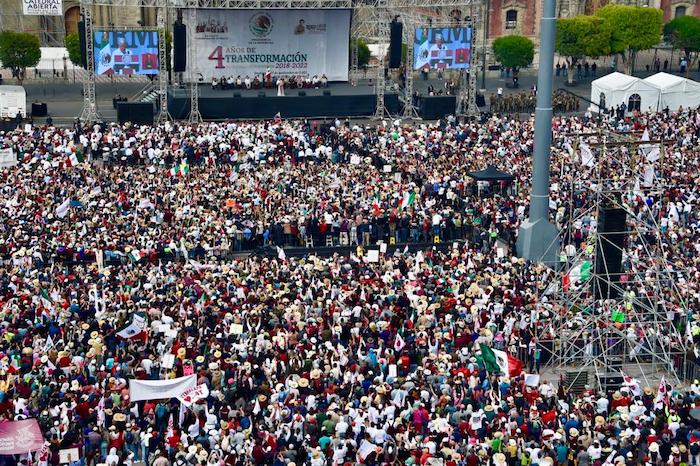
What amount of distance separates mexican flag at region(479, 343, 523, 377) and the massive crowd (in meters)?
0.21

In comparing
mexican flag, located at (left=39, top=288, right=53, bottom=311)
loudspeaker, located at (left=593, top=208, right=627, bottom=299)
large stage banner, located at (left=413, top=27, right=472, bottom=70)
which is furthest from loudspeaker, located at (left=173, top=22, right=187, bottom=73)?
loudspeaker, located at (left=593, top=208, right=627, bottom=299)

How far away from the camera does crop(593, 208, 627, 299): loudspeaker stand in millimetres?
31000

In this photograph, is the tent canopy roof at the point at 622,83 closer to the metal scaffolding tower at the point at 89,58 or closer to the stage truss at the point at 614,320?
the metal scaffolding tower at the point at 89,58

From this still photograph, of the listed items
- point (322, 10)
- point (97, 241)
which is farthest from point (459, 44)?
point (97, 241)

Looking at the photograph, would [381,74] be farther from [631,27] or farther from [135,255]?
[135,255]

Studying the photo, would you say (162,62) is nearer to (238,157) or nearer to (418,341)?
(238,157)

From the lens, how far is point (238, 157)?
5247 centimetres

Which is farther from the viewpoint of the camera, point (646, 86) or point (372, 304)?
point (646, 86)

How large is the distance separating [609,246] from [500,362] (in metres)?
5.67

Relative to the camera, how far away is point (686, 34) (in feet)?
289

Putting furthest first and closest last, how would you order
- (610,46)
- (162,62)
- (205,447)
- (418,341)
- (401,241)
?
(610,46), (162,62), (401,241), (418,341), (205,447)

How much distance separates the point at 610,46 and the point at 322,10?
965 inches

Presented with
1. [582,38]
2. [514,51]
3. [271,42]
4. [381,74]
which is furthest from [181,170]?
[582,38]

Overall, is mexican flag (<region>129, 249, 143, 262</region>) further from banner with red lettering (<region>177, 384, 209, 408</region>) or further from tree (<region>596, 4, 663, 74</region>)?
tree (<region>596, 4, 663, 74</region>)
